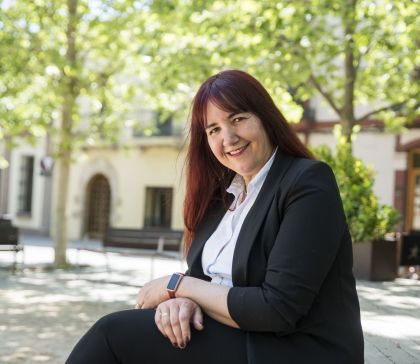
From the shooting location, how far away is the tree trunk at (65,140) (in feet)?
40.1

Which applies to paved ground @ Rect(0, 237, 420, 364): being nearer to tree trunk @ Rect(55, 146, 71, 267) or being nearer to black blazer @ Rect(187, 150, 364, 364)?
tree trunk @ Rect(55, 146, 71, 267)

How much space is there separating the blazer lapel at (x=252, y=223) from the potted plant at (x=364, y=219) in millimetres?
6934

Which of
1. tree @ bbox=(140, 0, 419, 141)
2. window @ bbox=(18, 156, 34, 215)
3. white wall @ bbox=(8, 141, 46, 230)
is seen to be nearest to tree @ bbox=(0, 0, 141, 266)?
tree @ bbox=(140, 0, 419, 141)

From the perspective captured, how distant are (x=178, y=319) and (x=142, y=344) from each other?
0.15 m

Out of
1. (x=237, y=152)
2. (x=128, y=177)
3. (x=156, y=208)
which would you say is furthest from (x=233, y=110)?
(x=128, y=177)

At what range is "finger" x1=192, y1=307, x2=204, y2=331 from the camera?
1.96 meters

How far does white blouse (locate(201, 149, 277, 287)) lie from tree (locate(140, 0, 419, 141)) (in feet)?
27.2

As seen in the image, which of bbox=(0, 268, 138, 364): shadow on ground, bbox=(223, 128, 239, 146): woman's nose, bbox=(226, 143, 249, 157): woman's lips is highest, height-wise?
bbox=(223, 128, 239, 146): woman's nose

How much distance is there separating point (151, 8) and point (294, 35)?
103 inches

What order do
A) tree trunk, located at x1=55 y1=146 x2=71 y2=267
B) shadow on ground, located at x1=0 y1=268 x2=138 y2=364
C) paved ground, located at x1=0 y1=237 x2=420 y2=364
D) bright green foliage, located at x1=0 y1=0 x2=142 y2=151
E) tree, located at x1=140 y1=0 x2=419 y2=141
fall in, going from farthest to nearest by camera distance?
tree trunk, located at x1=55 y1=146 x2=71 y2=267 → bright green foliage, located at x1=0 y1=0 x2=142 y2=151 → tree, located at x1=140 y1=0 x2=419 y2=141 → shadow on ground, located at x1=0 y1=268 x2=138 y2=364 → paved ground, located at x1=0 y1=237 x2=420 y2=364

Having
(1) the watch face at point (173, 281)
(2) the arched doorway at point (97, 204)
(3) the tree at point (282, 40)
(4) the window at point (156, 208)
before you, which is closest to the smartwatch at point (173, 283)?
(1) the watch face at point (173, 281)

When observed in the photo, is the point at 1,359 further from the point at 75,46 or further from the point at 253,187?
the point at 75,46

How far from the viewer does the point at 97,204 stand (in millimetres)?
27234

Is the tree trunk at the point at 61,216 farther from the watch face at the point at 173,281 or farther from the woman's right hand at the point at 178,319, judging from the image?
the woman's right hand at the point at 178,319
